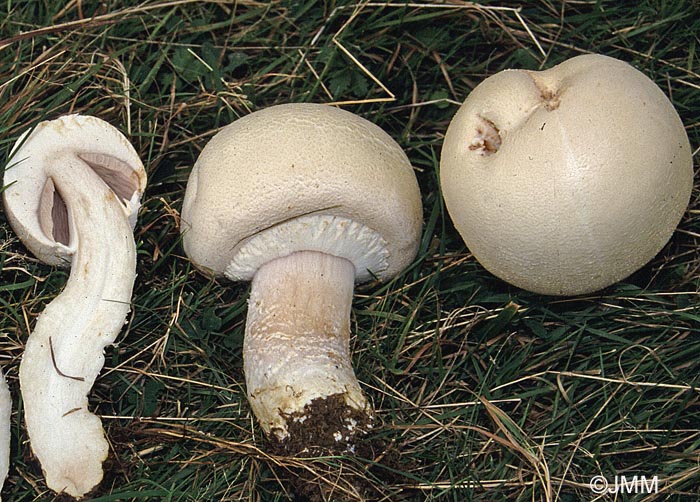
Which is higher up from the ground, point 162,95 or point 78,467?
point 162,95

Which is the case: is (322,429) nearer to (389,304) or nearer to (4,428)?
(389,304)

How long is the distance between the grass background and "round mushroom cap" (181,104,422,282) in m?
0.28

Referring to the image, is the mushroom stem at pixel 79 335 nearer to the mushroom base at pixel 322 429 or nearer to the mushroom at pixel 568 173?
the mushroom base at pixel 322 429

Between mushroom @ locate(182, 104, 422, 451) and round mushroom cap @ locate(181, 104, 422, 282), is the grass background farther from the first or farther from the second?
round mushroom cap @ locate(181, 104, 422, 282)

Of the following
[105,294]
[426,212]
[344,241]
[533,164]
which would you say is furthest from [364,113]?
[105,294]

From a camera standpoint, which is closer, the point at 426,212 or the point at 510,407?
the point at 510,407

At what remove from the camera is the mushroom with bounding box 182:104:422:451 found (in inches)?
112

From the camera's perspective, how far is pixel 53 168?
3.10 meters

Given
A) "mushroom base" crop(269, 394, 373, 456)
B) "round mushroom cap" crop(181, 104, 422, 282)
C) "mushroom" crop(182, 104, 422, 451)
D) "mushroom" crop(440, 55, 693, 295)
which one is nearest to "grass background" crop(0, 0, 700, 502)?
"mushroom base" crop(269, 394, 373, 456)

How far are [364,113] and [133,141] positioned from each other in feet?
3.51

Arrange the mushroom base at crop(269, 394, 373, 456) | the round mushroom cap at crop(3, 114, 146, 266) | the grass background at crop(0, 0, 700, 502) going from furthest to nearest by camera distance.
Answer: the round mushroom cap at crop(3, 114, 146, 266) < the grass background at crop(0, 0, 700, 502) < the mushroom base at crop(269, 394, 373, 456)

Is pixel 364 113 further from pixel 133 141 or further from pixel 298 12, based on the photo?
pixel 133 141

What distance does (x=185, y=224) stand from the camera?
316cm

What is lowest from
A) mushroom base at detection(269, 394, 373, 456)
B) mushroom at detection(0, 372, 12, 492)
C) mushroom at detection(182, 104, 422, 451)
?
mushroom at detection(0, 372, 12, 492)
